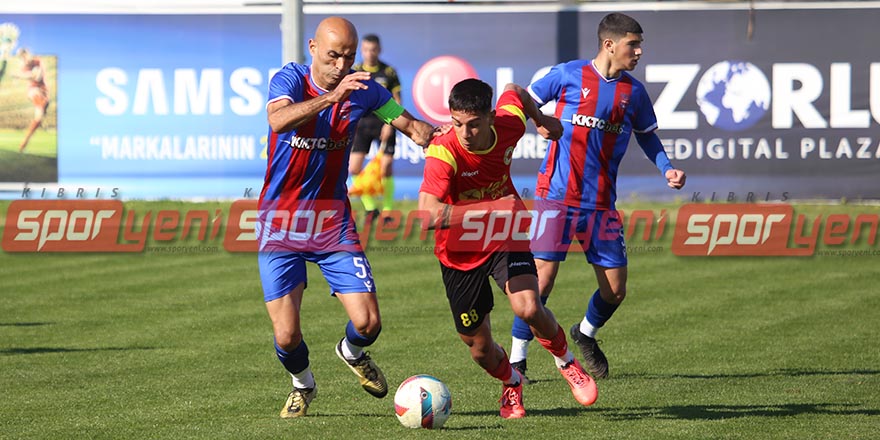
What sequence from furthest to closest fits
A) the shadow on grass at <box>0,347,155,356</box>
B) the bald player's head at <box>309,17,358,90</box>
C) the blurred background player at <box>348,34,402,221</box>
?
the blurred background player at <box>348,34,402,221</box> → the shadow on grass at <box>0,347,155,356</box> → the bald player's head at <box>309,17,358,90</box>

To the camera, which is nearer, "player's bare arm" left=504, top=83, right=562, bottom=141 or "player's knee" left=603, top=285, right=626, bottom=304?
"player's bare arm" left=504, top=83, right=562, bottom=141

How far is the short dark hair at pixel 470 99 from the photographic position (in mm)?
7398

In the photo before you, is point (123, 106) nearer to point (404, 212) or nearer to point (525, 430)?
point (404, 212)

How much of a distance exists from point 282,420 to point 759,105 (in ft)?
50.2

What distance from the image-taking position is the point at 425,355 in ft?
33.8

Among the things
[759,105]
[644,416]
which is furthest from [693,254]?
[644,416]

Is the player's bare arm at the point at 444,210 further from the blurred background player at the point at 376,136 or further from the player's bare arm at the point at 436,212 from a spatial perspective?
the blurred background player at the point at 376,136

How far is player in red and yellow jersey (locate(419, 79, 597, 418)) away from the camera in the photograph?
763 cm

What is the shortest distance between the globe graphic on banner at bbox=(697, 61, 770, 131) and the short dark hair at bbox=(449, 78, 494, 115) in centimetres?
1469

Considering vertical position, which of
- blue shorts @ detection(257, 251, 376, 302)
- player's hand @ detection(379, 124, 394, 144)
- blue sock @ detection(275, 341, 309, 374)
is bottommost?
blue sock @ detection(275, 341, 309, 374)

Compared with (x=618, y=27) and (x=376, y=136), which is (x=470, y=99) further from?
(x=376, y=136)

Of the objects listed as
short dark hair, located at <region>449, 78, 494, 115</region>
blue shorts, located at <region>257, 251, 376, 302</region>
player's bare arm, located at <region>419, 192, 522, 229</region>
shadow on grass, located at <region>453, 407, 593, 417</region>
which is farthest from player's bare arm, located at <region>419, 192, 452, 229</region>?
shadow on grass, located at <region>453, 407, 593, 417</region>

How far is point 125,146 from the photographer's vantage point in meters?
22.0

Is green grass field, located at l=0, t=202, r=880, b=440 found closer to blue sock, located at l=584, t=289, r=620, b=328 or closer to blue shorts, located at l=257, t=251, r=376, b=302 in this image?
blue sock, located at l=584, t=289, r=620, b=328
